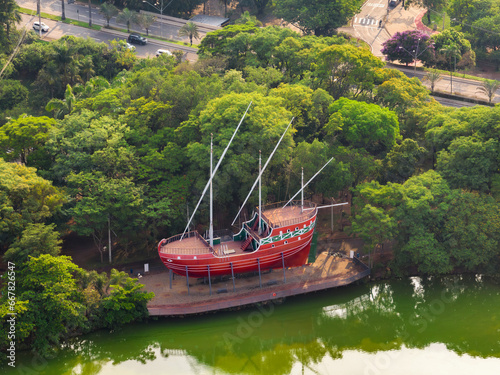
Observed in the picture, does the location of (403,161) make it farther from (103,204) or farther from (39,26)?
(39,26)

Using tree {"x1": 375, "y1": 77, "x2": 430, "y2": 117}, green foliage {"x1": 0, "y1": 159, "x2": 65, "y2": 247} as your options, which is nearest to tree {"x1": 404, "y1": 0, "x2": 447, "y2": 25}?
tree {"x1": 375, "y1": 77, "x2": 430, "y2": 117}

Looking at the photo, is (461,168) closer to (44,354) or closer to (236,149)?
(236,149)

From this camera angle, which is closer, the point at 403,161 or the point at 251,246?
the point at 251,246

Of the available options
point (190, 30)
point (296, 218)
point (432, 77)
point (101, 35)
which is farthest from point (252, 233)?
point (101, 35)

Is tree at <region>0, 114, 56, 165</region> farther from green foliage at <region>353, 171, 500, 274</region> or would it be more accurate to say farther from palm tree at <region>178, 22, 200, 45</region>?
palm tree at <region>178, 22, 200, 45</region>

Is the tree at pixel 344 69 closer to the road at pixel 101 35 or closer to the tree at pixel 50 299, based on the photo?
the road at pixel 101 35

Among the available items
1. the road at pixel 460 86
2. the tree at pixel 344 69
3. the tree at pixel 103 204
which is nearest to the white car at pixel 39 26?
the tree at pixel 344 69

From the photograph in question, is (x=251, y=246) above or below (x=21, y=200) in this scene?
below
